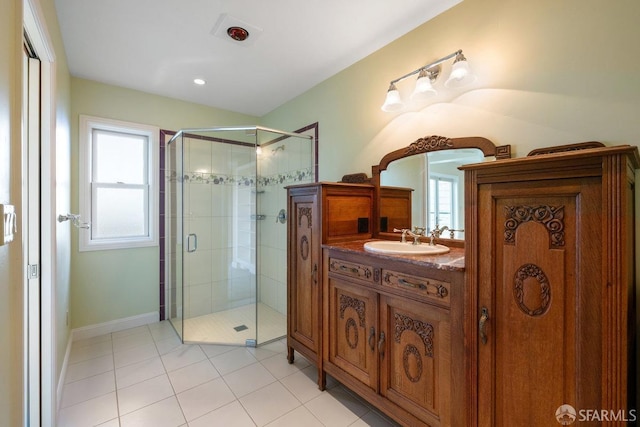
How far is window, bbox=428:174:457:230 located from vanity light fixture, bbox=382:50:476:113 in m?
0.54

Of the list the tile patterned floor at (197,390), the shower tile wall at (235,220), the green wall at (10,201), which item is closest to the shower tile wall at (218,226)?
the shower tile wall at (235,220)

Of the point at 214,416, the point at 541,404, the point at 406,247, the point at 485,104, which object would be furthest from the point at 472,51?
the point at 214,416

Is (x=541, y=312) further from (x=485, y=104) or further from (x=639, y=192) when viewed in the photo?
(x=485, y=104)

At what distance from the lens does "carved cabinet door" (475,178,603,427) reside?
0.91m

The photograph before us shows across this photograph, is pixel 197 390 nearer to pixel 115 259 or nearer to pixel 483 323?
pixel 115 259

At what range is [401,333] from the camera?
4.81 ft

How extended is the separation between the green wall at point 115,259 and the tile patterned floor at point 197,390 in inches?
14.7

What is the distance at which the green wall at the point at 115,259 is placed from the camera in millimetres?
2617

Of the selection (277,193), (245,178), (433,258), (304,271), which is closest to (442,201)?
(433,258)

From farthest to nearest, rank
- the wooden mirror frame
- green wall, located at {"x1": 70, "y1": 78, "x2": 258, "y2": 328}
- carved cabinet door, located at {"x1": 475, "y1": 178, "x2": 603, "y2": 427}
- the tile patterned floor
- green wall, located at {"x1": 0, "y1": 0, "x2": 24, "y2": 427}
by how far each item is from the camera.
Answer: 1. green wall, located at {"x1": 70, "y1": 78, "x2": 258, "y2": 328}
2. the tile patterned floor
3. the wooden mirror frame
4. carved cabinet door, located at {"x1": 475, "y1": 178, "x2": 603, "y2": 427}
5. green wall, located at {"x1": 0, "y1": 0, "x2": 24, "y2": 427}

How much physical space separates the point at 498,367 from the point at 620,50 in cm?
144

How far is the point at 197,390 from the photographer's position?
193 cm

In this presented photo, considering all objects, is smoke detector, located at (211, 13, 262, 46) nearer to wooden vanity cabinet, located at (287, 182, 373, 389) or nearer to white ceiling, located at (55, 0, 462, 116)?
white ceiling, located at (55, 0, 462, 116)

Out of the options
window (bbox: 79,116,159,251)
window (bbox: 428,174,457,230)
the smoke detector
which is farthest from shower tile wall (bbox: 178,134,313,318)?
window (bbox: 428,174,457,230)
